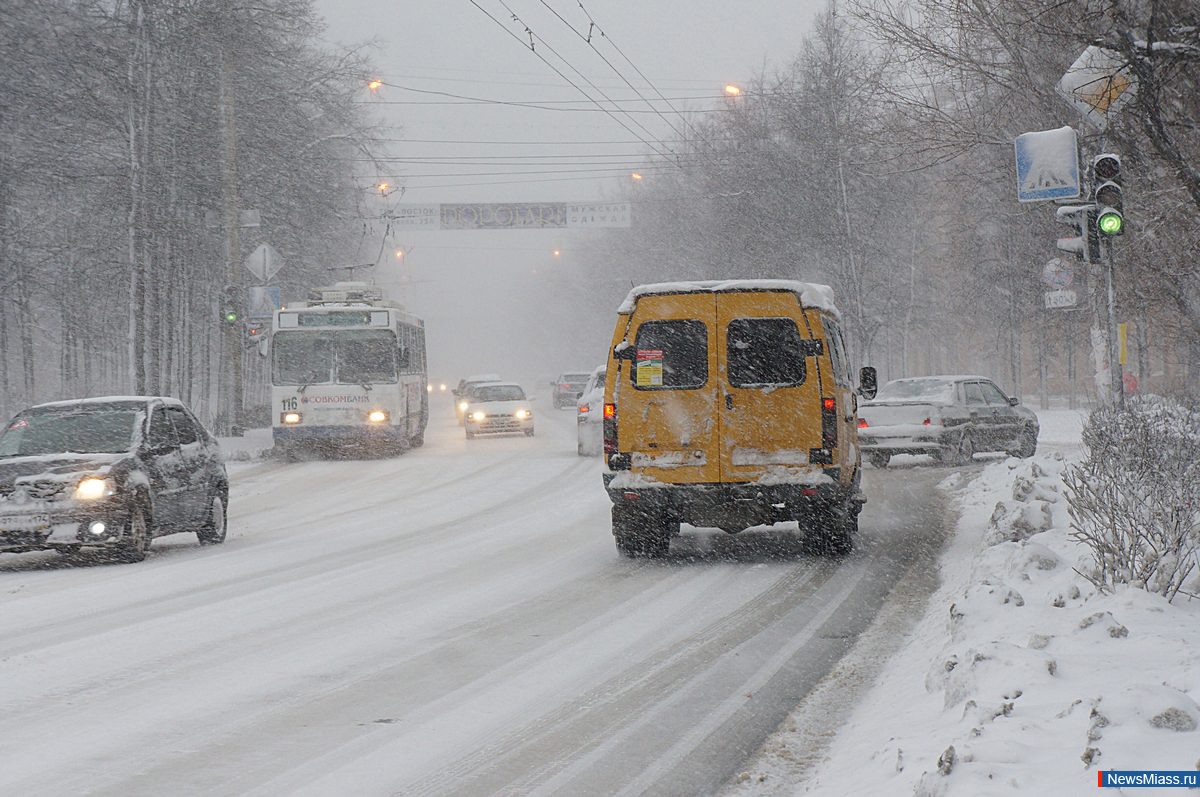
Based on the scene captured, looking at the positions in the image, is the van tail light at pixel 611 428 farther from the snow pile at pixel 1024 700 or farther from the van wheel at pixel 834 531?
the snow pile at pixel 1024 700

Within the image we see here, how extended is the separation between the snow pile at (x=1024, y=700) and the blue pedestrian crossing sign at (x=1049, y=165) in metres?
6.56

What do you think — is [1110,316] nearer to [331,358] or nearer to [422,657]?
[422,657]

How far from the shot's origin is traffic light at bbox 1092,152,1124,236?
12453 mm

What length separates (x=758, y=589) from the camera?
9.38 metres

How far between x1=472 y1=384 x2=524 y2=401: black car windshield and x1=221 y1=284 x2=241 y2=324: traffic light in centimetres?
822

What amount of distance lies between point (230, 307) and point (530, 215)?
115 ft

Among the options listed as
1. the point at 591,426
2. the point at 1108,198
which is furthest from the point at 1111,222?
the point at 591,426

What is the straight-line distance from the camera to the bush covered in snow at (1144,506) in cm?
646

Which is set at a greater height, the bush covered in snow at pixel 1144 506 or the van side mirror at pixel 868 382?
the van side mirror at pixel 868 382

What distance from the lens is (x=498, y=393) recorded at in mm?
35188

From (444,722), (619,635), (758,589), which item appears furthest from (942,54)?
(444,722)

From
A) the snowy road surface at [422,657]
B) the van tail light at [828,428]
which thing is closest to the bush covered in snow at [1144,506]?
the snowy road surface at [422,657]

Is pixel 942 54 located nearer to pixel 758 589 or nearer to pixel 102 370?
pixel 758 589
